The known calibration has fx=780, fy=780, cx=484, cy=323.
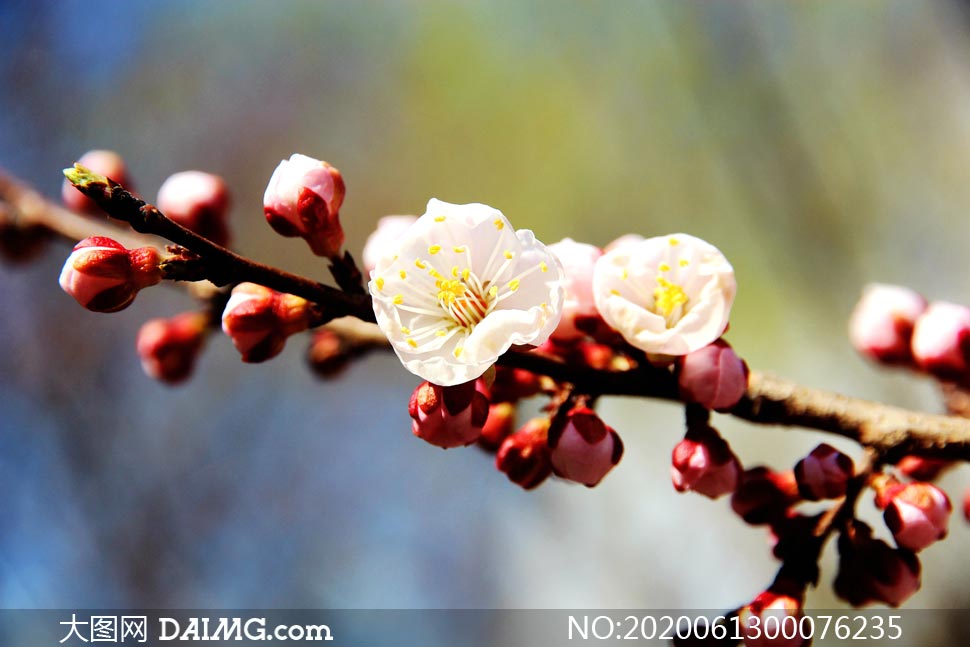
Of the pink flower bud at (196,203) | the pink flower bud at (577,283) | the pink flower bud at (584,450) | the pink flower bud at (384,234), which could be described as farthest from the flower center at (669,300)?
the pink flower bud at (196,203)

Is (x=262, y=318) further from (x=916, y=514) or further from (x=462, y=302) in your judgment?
(x=916, y=514)

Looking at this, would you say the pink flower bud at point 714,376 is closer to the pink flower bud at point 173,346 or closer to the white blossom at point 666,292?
the white blossom at point 666,292

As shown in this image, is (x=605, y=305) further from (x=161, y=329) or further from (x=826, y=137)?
(x=826, y=137)

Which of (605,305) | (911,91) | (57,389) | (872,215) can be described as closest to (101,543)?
(57,389)

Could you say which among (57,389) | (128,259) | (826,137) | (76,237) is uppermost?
(826,137)

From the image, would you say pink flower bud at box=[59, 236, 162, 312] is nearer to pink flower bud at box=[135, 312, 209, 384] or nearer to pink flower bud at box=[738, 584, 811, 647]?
pink flower bud at box=[135, 312, 209, 384]

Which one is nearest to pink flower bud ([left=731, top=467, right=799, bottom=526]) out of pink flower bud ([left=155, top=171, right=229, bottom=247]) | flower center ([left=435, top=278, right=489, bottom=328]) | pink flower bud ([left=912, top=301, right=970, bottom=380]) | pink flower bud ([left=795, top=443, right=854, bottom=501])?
pink flower bud ([left=795, top=443, right=854, bottom=501])
